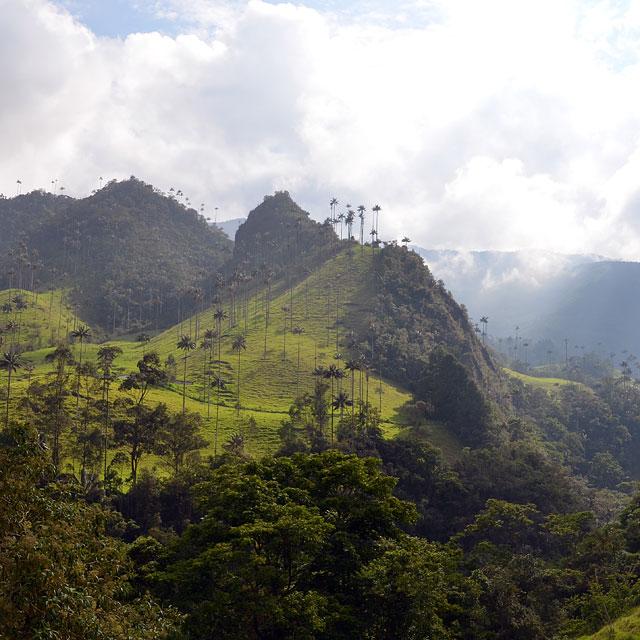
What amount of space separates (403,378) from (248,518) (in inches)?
4970

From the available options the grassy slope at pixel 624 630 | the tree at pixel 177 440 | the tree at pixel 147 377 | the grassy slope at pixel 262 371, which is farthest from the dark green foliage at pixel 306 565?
the grassy slope at pixel 262 371

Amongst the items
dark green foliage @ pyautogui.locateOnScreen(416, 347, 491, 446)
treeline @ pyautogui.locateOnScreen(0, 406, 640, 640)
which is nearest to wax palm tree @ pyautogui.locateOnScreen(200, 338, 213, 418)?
dark green foliage @ pyautogui.locateOnScreen(416, 347, 491, 446)

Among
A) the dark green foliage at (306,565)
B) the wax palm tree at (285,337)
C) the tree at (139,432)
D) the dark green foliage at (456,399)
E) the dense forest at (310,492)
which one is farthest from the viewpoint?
the wax palm tree at (285,337)

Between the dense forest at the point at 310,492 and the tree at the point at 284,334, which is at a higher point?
the tree at the point at 284,334

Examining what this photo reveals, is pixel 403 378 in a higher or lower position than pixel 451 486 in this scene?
higher

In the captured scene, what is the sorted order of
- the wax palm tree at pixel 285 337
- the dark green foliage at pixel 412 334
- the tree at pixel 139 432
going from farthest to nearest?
the dark green foliage at pixel 412 334 → the wax palm tree at pixel 285 337 → the tree at pixel 139 432

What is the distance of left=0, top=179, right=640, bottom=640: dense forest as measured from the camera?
23.4 metres

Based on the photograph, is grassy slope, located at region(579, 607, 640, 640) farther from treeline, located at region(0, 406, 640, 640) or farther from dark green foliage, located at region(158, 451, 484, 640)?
dark green foliage, located at region(158, 451, 484, 640)

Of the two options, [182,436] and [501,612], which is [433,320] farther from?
[501,612]

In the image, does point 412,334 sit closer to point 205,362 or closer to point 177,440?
point 205,362

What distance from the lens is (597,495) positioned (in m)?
111

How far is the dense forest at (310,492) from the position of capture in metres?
23.4


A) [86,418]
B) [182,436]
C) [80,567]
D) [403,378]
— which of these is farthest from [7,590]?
[403,378]

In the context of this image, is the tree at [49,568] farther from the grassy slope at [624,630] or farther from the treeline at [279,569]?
the grassy slope at [624,630]
